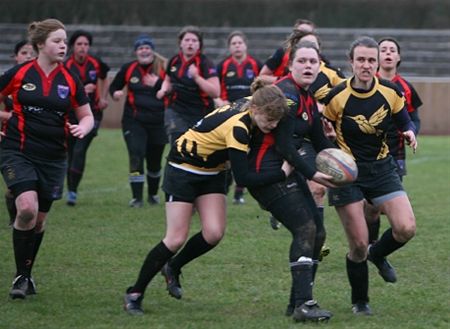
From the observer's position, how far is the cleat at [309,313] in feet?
21.4

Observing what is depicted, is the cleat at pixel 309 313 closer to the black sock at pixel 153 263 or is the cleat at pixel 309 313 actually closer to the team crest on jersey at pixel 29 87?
the black sock at pixel 153 263

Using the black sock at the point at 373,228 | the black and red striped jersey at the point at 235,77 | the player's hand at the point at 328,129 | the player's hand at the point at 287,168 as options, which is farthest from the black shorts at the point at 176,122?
the player's hand at the point at 287,168

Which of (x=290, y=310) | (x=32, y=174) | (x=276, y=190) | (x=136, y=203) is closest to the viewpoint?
(x=276, y=190)

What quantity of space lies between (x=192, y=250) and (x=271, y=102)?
55.6 inches

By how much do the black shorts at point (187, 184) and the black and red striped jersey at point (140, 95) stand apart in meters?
5.72

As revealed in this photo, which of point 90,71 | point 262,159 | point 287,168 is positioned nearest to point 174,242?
point 262,159

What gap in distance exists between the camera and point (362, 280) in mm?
7000

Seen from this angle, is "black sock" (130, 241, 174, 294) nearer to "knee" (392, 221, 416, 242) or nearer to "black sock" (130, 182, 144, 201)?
"knee" (392, 221, 416, 242)

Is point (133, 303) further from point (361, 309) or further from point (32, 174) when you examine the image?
point (361, 309)

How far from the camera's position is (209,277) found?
329 inches

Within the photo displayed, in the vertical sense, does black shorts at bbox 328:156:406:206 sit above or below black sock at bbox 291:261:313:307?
above

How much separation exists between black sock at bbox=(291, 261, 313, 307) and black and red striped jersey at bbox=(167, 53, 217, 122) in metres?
5.76

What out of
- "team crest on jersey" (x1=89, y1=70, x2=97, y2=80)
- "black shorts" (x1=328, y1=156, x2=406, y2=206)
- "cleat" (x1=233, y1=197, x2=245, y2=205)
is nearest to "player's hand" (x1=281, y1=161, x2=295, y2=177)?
"black shorts" (x1=328, y1=156, x2=406, y2=206)

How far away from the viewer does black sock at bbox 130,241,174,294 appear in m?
6.97
